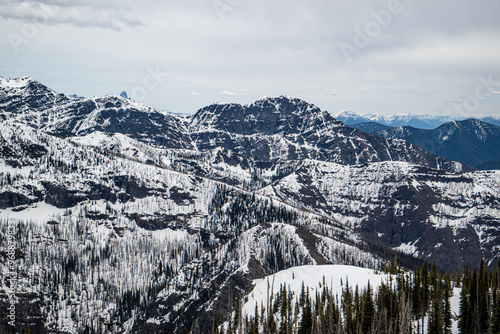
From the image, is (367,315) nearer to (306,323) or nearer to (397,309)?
(397,309)

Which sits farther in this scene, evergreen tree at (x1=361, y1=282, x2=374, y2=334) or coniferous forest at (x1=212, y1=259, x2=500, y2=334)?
evergreen tree at (x1=361, y1=282, x2=374, y2=334)

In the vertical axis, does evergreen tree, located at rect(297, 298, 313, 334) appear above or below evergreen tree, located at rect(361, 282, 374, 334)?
below

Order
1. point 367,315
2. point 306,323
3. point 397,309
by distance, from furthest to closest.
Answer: point 306,323 → point 367,315 → point 397,309

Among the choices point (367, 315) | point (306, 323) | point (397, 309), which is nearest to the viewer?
point (397, 309)

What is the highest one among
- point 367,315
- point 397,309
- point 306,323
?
point 397,309

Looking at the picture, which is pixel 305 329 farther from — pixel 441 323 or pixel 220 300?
pixel 220 300

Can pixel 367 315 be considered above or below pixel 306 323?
above

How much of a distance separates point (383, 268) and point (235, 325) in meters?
71.9

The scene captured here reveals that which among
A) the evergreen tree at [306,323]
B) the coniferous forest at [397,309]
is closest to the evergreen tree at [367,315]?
the coniferous forest at [397,309]

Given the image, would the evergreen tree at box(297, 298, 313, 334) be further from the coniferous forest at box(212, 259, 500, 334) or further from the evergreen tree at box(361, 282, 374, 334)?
the evergreen tree at box(361, 282, 374, 334)

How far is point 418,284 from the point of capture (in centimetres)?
12169

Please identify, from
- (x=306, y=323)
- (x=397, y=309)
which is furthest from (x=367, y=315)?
(x=306, y=323)

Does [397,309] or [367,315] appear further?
[367,315]

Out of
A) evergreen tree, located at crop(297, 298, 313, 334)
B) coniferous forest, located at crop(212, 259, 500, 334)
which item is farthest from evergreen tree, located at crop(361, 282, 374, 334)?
evergreen tree, located at crop(297, 298, 313, 334)
